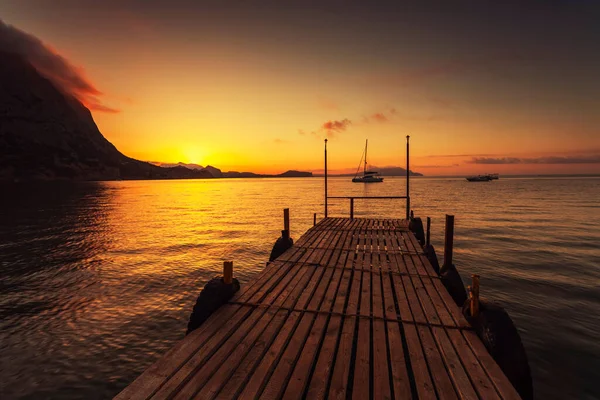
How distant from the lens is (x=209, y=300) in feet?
22.0

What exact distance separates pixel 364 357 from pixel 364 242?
9.48 m

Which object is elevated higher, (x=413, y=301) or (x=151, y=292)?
(x=413, y=301)

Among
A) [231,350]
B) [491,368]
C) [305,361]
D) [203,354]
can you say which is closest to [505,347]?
[491,368]

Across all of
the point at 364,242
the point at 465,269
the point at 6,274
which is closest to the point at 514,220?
the point at 465,269

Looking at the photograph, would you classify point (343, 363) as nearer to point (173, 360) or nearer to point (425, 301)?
point (173, 360)

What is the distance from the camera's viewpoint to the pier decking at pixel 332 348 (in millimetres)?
4141

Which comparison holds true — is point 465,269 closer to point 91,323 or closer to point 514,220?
point 91,323

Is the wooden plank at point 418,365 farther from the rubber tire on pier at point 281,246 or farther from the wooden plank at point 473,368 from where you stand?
the rubber tire on pier at point 281,246

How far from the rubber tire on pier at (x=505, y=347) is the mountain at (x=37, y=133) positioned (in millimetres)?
181291

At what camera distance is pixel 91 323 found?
35.2 feet

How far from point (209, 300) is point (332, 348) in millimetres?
3080

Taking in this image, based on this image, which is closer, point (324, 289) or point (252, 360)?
point (252, 360)

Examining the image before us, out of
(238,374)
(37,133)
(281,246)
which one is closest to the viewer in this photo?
(238,374)

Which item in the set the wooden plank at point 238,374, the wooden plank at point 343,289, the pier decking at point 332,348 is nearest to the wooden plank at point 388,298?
the pier decking at point 332,348
